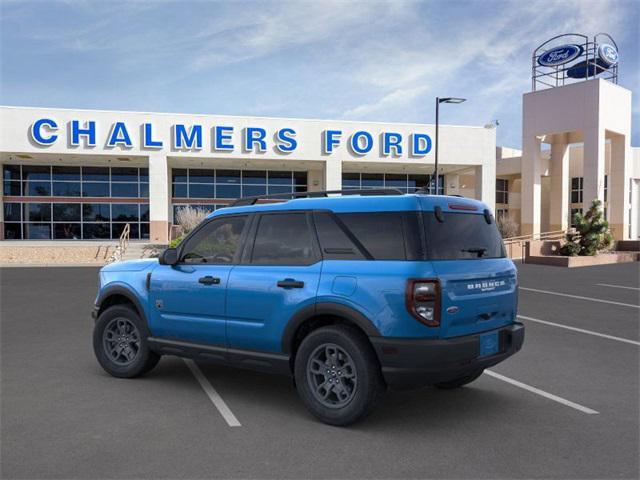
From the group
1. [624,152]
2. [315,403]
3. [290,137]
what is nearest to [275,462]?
[315,403]

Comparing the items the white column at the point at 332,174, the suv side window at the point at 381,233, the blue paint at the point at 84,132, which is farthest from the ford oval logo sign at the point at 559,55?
the suv side window at the point at 381,233

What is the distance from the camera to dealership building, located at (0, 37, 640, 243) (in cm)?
3123

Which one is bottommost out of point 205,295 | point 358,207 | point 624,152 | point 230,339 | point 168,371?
point 168,371

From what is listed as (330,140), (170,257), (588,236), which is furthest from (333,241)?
(330,140)

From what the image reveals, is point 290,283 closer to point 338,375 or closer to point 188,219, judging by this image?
point 338,375

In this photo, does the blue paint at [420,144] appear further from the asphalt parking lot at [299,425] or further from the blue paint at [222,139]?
the asphalt parking lot at [299,425]

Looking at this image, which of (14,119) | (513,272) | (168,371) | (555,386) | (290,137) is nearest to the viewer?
(513,272)

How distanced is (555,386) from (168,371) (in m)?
4.22

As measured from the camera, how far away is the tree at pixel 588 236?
24.7 m

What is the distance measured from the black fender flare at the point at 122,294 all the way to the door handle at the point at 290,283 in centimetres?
187

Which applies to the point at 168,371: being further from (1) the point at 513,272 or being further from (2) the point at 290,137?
(2) the point at 290,137

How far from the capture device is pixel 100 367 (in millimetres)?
6582

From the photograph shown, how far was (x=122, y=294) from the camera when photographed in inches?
239

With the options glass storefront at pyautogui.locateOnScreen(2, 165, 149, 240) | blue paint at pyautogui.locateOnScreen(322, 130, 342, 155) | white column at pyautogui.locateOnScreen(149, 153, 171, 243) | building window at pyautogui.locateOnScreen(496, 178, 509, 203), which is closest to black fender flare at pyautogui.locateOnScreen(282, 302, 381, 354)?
white column at pyautogui.locateOnScreen(149, 153, 171, 243)
